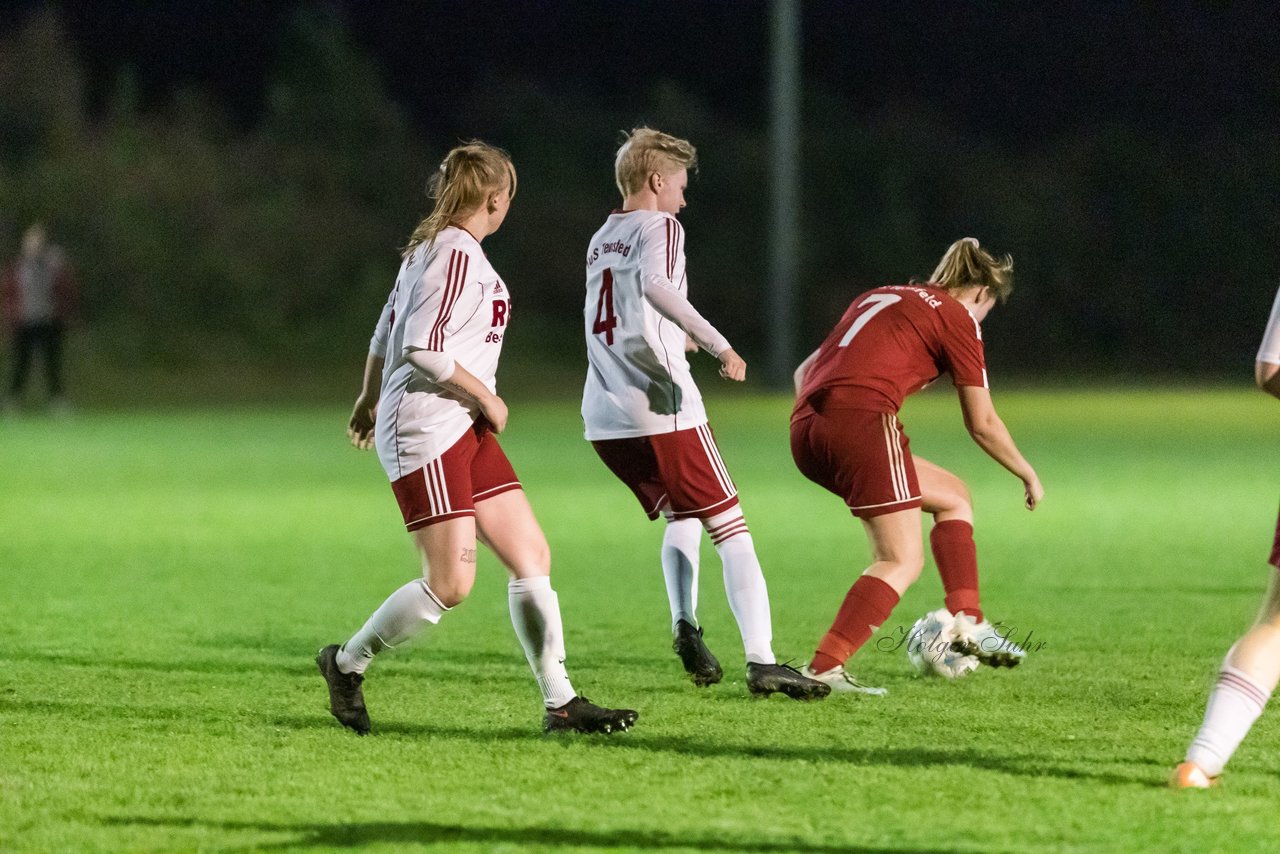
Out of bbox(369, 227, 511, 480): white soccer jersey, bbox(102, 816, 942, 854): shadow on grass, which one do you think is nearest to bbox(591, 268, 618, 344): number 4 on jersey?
bbox(369, 227, 511, 480): white soccer jersey

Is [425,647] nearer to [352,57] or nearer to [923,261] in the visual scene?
[923,261]

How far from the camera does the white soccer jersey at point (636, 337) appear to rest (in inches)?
266

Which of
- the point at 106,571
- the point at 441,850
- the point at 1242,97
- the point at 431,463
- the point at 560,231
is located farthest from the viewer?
the point at 1242,97

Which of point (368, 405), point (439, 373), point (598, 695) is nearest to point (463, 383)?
point (439, 373)

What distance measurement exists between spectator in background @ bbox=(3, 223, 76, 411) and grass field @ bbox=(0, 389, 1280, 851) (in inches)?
401

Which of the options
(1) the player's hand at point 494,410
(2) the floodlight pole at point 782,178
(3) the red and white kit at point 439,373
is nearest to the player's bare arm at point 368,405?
(3) the red and white kit at point 439,373

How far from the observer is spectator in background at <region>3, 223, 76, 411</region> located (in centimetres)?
2411

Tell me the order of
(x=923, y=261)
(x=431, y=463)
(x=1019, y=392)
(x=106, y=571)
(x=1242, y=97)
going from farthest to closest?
1. (x=1242, y=97)
2. (x=923, y=261)
3. (x=1019, y=392)
4. (x=106, y=571)
5. (x=431, y=463)

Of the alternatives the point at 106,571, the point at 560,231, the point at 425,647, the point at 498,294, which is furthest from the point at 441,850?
the point at 560,231

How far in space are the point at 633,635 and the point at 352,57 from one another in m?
32.8

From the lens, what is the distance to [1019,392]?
94.0 ft

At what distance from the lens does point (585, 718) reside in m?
5.85

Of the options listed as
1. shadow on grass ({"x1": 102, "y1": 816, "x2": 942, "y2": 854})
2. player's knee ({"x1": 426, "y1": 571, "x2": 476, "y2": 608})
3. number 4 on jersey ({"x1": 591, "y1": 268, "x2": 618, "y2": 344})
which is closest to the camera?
shadow on grass ({"x1": 102, "y1": 816, "x2": 942, "y2": 854})

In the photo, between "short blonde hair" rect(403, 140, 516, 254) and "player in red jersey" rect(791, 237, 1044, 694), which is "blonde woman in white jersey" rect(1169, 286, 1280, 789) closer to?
"player in red jersey" rect(791, 237, 1044, 694)
